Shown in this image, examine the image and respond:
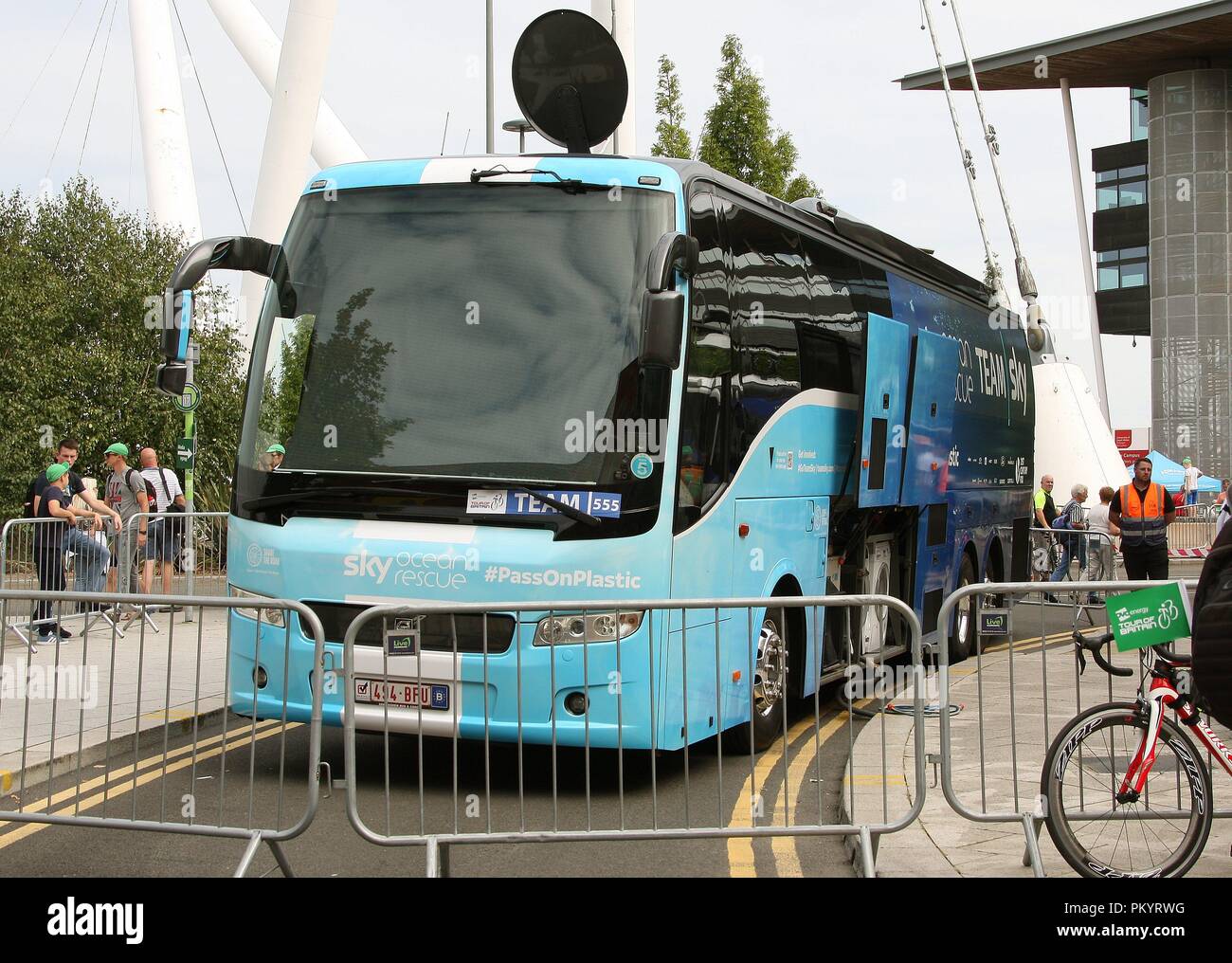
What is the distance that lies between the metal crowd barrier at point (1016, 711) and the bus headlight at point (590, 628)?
1.48 meters

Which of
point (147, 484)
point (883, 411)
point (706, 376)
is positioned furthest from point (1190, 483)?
point (706, 376)

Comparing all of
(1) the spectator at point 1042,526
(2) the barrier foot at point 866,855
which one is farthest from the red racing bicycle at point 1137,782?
A: (1) the spectator at point 1042,526

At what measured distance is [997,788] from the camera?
6223mm

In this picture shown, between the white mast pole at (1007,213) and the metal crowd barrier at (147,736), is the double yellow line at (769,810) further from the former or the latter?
the white mast pole at (1007,213)

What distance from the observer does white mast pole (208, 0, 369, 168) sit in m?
40.5

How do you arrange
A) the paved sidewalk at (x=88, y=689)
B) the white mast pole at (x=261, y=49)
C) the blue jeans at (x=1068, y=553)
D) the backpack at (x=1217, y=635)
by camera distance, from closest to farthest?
the backpack at (x=1217, y=635) < the paved sidewalk at (x=88, y=689) < the blue jeans at (x=1068, y=553) < the white mast pole at (x=261, y=49)

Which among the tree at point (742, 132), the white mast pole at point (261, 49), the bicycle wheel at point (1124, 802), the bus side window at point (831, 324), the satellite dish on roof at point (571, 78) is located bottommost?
the bicycle wheel at point (1124, 802)

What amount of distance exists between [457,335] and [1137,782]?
13.1ft

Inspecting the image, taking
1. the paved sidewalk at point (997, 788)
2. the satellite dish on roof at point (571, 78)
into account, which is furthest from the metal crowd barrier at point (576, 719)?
the satellite dish on roof at point (571, 78)

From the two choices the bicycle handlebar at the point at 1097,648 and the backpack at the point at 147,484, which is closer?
the bicycle handlebar at the point at 1097,648

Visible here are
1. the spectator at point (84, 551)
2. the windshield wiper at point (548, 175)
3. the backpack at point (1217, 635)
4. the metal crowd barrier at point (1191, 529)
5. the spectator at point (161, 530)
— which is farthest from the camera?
the metal crowd barrier at point (1191, 529)

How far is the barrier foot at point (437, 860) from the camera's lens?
18.2 ft

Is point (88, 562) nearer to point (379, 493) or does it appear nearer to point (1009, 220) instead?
point (379, 493)

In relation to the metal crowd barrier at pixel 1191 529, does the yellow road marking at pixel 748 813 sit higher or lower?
lower
